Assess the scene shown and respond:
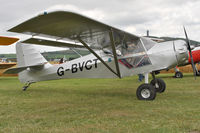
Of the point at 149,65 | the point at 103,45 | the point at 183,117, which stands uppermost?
the point at 103,45

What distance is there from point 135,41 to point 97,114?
332 centimetres

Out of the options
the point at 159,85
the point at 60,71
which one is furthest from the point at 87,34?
the point at 159,85

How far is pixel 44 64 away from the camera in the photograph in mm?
9117

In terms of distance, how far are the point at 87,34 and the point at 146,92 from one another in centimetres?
251

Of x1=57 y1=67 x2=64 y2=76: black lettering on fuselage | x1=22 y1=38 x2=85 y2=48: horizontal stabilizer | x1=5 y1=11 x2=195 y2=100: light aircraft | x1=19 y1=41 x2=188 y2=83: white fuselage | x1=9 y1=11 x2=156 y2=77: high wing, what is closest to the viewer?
x1=9 y1=11 x2=156 y2=77: high wing

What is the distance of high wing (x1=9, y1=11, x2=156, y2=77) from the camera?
15.0 feet

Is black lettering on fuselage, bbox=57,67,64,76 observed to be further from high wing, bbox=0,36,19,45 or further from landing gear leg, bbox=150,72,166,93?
high wing, bbox=0,36,19,45

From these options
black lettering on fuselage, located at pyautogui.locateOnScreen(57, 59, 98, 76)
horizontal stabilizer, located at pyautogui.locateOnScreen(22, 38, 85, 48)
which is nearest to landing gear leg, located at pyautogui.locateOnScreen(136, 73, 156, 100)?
black lettering on fuselage, located at pyautogui.locateOnScreen(57, 59, 98, 76)

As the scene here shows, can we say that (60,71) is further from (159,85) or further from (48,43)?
(159,85)

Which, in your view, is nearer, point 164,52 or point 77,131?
point 77,131

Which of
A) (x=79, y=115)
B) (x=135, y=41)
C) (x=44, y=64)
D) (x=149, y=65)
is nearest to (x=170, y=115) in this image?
(x=79, y=115)

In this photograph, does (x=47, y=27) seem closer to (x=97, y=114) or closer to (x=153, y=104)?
(x=97, y=114)

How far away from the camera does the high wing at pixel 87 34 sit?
4.56 metres

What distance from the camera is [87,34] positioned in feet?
20.0
